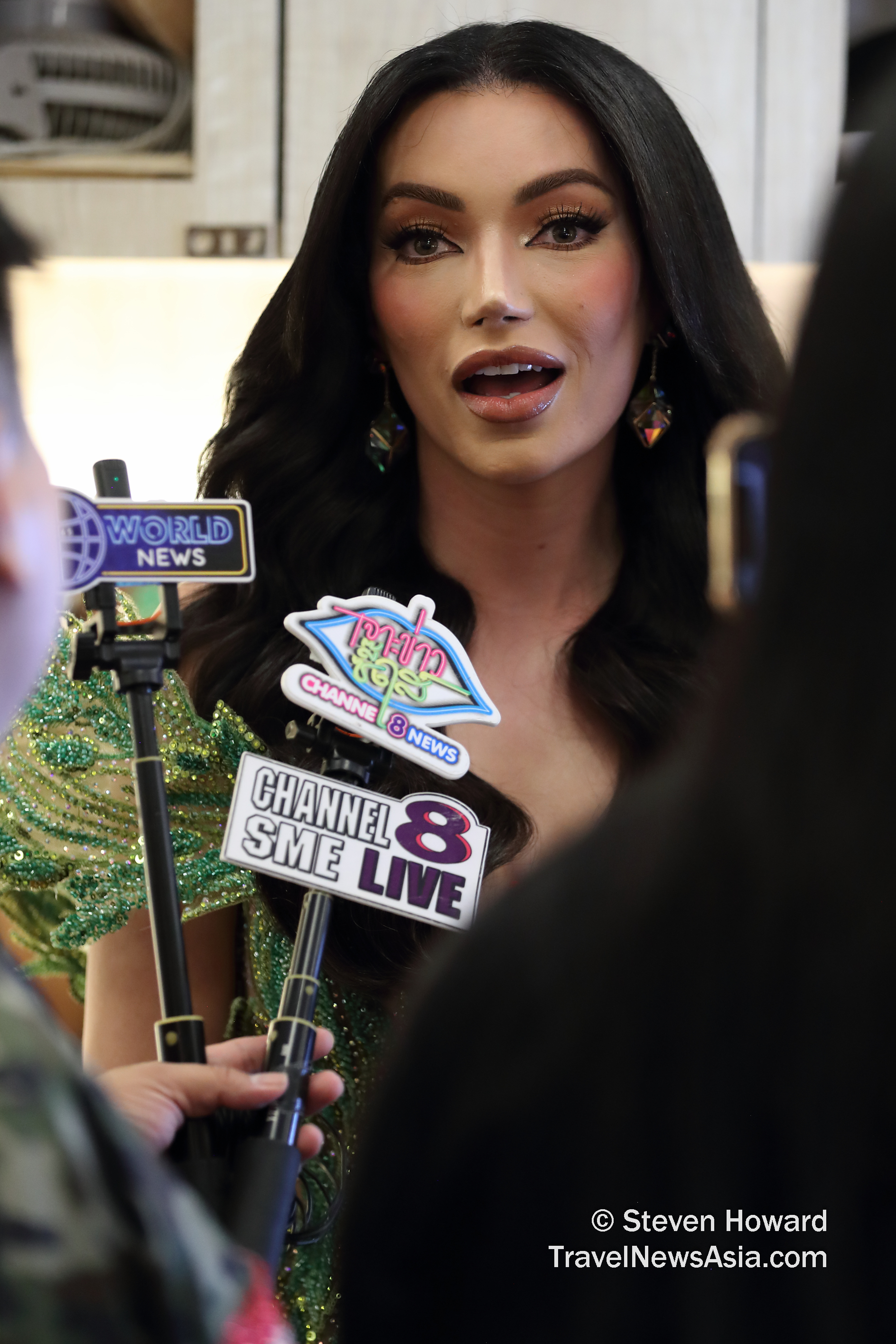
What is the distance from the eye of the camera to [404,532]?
92 cm

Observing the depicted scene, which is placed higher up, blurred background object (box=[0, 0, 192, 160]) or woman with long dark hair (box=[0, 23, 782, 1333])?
blurred background object (box=[0, 0, 192, 160])

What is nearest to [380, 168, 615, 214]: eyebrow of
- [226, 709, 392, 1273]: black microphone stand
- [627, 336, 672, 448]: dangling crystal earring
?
[627, 336, 672, 448]: dangling crystal earring

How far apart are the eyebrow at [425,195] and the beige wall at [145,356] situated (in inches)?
24.2

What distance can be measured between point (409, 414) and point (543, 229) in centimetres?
14

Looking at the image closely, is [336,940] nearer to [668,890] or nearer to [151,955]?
[151,955]

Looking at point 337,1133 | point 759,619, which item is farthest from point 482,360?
point 759,619

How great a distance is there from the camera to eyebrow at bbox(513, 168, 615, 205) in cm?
84

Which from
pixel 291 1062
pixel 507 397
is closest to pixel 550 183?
pixel 507 397

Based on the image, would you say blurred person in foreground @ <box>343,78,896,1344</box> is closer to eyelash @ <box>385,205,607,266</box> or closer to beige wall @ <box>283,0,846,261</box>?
eyelash @ <box>385,205,607,266</box>

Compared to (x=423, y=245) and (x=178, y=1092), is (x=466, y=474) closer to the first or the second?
(x=423, y=245)

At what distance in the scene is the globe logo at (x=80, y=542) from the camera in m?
0.54

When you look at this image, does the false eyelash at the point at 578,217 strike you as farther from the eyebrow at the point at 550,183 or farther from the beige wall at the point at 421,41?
the beige wall at the point at 421,41

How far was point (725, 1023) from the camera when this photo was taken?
265 mm

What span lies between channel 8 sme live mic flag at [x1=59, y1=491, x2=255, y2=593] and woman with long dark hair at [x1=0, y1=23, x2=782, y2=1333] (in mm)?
219
